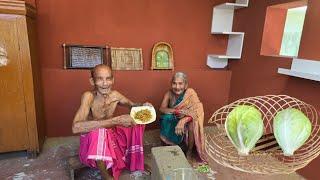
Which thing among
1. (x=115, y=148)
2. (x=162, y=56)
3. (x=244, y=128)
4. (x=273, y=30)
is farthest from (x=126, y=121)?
(x=273, y=30)

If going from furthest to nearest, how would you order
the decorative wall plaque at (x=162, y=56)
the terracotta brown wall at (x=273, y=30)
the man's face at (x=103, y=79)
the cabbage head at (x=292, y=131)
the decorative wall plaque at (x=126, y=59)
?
the decorative wall plaque at (x=162, y=56), the decorative wall plaque at (x=126, y=59), the terracotta brown wall at (x=273, y=30), the man's face at (x=103, y=79), the cabbage head at (x=292, y=131)

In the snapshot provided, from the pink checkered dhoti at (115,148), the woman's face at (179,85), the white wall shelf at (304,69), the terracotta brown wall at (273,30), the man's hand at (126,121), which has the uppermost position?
the terracotta brown wall at (273,30)

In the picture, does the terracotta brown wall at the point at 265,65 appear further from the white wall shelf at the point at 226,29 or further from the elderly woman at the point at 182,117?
the elderly woman at the point at 182,117

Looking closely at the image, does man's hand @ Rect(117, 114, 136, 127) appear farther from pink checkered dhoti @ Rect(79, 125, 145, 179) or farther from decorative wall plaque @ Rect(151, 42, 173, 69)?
decorative wall plaque @ Rect(151, 42, 173, 69)

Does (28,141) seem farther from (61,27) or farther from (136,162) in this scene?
(61,27)

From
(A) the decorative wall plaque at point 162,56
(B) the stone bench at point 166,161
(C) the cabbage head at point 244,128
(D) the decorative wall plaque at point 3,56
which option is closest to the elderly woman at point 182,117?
(A) the decorative wall plaque at point 162,56

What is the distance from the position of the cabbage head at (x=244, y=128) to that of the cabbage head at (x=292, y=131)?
57 mm

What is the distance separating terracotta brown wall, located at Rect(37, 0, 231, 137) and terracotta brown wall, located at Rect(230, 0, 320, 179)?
11.3 inches

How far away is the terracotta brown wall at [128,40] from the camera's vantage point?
230cm

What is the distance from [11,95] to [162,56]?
1.55 meters

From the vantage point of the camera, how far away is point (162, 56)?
8.82ft

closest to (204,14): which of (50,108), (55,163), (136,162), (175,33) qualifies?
(175,33)

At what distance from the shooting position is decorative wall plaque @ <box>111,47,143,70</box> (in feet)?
8.21

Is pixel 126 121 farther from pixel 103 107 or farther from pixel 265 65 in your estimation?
pixel 265 65
